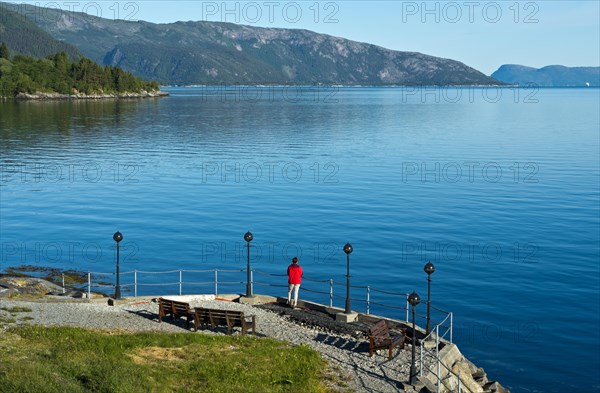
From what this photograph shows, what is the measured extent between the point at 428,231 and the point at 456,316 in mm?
18141

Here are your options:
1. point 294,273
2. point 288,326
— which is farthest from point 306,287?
point 288,326

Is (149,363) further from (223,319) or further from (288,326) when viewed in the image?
(288,326)

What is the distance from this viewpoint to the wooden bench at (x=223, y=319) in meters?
28.4

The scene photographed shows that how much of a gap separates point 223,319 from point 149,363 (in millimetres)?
5222

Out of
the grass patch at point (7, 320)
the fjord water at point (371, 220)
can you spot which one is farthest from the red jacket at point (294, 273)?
the grass patch at point (7, 320)

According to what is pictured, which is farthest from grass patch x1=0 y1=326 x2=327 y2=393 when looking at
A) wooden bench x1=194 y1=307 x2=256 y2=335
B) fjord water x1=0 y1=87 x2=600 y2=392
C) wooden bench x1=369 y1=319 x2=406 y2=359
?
fjord water x1=0 y1=87 x2=600 y2=392

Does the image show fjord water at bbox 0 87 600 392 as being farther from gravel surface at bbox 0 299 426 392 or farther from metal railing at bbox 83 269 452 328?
gravel surface at bbox 0 299 426 392

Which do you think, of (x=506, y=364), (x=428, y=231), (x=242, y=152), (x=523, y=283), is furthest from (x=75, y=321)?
(x=242, y=152)

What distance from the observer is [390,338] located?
26.3 metres

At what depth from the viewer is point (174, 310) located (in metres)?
29.8

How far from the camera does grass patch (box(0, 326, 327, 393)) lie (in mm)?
20828

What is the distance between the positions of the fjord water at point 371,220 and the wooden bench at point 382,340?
6.71 meters

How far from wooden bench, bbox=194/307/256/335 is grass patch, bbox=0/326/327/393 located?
0.91 m

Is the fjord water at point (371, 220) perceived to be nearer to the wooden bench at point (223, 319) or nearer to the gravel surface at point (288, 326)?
the gravel surface at point (288, 326)
